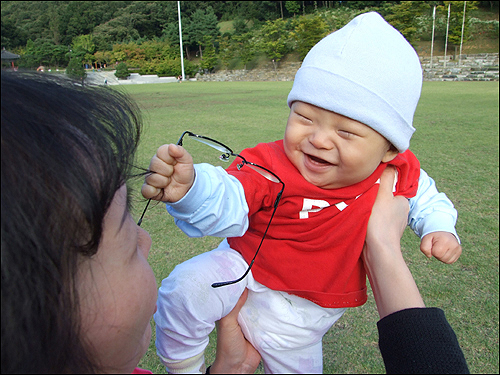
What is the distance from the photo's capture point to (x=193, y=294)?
3.14 ft

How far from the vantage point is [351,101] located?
95 cm

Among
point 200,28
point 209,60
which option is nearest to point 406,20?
point 209,60

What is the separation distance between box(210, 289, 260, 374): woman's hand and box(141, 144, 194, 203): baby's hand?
0.47 m

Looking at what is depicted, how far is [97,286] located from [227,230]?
20.2 inches

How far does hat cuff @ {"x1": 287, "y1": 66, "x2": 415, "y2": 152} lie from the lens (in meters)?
0.96

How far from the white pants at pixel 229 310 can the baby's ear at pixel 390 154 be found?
463 mm

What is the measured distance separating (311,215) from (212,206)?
0.35m

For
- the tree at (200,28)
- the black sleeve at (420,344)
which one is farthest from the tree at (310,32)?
the black sleeve at (420,344)

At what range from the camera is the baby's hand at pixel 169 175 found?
0.71m

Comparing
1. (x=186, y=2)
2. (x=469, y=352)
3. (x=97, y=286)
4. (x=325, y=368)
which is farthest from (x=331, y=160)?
(x=186, y=2)

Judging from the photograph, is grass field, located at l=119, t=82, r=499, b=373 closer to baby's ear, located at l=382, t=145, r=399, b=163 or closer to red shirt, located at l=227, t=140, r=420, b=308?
red shirt, located at l=227, t=140, r=420, b=308

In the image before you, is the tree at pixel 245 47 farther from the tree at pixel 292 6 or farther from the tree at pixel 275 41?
the tree at pixel 292 6

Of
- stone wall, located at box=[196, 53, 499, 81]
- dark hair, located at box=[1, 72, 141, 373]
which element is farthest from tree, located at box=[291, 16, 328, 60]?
dark hair, located at box=[1, 72, 141, 373]

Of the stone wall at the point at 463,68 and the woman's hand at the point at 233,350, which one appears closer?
the woman's hand at the point at 233,350
